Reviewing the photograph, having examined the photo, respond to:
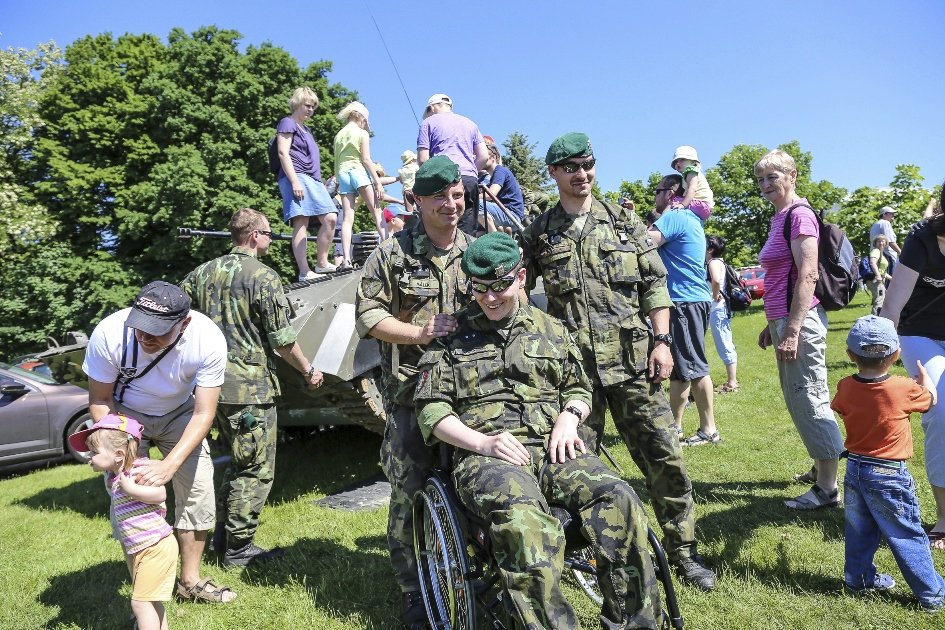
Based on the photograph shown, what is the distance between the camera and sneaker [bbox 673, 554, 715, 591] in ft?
11.8

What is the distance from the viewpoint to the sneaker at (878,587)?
3.33 meters

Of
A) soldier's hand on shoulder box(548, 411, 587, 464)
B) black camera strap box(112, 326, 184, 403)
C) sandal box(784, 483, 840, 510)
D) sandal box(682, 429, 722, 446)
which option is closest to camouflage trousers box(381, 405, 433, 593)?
soldier's hand on shoulder box(548, 411, 587, 464)

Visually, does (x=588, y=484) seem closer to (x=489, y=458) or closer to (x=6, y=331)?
(x=489, y=458)

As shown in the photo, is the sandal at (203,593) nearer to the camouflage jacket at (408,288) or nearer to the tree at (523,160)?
the camouflage jacket at (408,288)

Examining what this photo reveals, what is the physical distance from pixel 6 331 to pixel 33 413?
609 inches

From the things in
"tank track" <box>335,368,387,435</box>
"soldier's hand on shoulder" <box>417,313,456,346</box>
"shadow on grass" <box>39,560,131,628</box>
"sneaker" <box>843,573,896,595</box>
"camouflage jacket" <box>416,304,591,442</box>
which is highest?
"soldier's hand on shoulder" <box>417,313,456,346</box>

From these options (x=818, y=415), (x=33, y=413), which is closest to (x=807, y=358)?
(x=818, y=415)

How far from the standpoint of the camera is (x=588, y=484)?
9.46 feet

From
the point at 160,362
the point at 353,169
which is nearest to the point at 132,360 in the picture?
the point at 160,362

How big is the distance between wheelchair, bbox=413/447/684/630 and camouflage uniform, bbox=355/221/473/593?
16 centimetres

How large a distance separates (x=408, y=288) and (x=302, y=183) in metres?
4.64

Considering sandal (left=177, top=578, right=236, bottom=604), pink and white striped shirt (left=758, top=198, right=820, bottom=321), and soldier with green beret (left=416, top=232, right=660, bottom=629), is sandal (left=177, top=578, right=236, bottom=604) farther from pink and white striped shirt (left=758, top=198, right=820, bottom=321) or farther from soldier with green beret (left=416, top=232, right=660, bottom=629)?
pink and white striped shirt (left=758, top=198, right=820, bottom=321)

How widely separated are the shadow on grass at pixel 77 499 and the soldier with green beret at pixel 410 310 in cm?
485

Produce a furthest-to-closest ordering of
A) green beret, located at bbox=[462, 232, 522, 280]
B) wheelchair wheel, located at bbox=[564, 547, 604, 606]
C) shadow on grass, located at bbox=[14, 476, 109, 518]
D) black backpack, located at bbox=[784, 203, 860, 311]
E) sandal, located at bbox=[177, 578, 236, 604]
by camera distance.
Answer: shadow on grass, located at bbox=[14, 476, 109, 518], black backpack, located at bbox=[784, 203, 860, 311], sandal, located at bbox=[177, 578, 236, 604], green beret, located at bbox=[462, 232, 522, 280], wheelchair wheel, located at bbox=[564, 547, 604, 606]
